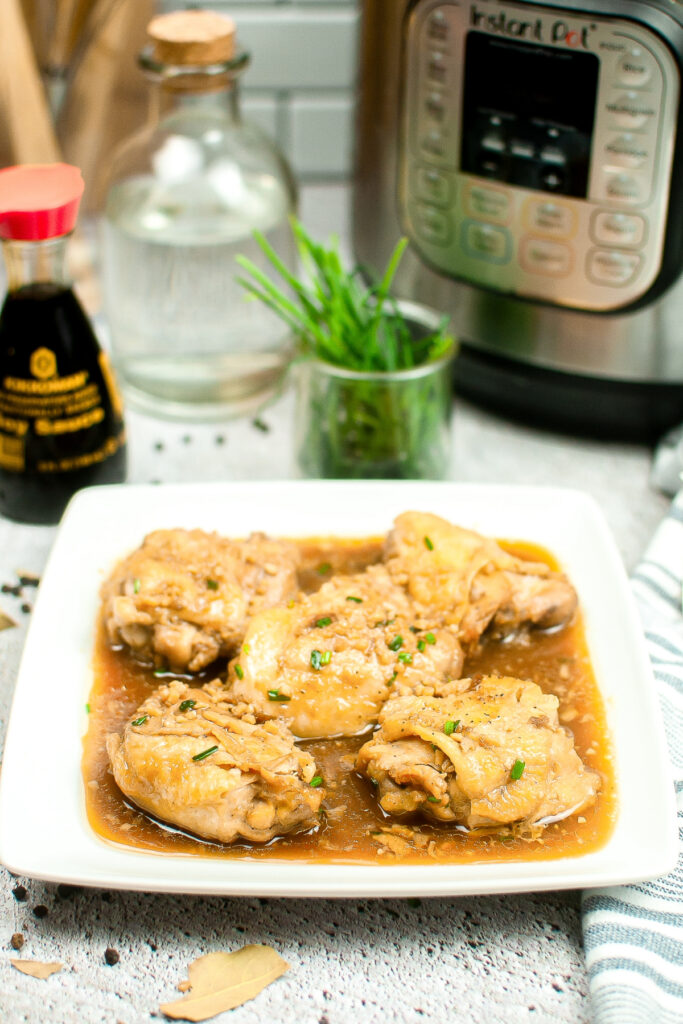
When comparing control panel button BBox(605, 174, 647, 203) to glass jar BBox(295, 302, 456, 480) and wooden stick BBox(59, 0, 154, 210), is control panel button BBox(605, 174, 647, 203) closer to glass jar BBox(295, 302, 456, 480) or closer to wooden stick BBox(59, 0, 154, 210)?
glass jar BBox(295, 302, 456, 480)

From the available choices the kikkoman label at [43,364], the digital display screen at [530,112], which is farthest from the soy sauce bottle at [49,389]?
the digital display screen at [530,112]

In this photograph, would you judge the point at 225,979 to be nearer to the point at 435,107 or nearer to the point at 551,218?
the point at 551,218

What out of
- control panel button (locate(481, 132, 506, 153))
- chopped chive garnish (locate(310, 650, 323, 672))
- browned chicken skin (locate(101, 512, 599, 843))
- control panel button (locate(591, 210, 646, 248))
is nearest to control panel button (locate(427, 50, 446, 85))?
control panel button (locate(481, 132, 506, 153))

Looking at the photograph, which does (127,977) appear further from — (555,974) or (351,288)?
(351,288)

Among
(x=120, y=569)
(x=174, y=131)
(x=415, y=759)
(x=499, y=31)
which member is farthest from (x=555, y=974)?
(x=174, y=131)

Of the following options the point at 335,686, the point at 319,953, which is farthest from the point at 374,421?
the point at 319,953

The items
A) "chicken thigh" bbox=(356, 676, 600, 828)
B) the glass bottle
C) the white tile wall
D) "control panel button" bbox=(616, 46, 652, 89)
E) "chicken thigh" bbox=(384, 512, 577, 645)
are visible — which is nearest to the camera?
"chicken thigh" bbox=(356, 676, 600, 828)
